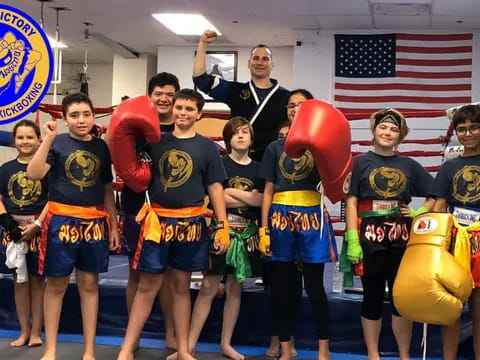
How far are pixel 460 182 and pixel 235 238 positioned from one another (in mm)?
1029

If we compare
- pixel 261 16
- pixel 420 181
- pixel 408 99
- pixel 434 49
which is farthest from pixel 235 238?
pixel 434 49

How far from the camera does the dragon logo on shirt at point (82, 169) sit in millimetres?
2559

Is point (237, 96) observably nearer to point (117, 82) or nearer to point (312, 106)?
point (312, 106)

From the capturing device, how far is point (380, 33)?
7.30 meters

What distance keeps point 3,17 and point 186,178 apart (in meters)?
1.71

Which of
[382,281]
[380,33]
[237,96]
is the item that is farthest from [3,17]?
[380,33]

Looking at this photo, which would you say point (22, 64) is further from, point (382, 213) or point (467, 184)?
point (467, 184)

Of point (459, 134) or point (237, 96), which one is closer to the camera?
point (459, 134)

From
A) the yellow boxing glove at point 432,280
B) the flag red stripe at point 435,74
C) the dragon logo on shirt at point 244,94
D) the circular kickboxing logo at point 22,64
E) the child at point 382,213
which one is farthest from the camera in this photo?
the flag red stripe at point 435,74

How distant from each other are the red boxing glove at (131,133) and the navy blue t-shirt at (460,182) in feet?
3.96

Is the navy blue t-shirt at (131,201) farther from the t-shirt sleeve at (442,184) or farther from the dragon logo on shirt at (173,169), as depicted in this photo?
the t-shirt sleeve at (442,184)

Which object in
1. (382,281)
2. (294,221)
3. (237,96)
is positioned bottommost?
(382,281)

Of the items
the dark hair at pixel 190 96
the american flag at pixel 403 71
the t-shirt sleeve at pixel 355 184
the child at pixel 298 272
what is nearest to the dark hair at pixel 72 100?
the dark hair at pixel 190 96

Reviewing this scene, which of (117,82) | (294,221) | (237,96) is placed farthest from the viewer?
(117,82)
